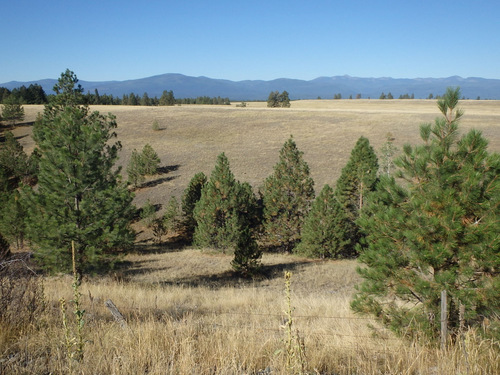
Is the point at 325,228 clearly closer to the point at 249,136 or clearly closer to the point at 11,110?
the point at 249,136

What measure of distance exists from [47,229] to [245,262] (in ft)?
30.3

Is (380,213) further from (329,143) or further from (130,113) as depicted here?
(130,113)

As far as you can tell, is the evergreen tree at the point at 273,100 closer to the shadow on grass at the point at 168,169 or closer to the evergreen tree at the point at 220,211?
the shadow on grass at the point at 168,169

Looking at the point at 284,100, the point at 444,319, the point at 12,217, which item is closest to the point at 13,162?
the point at 12,217

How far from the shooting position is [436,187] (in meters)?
4.84

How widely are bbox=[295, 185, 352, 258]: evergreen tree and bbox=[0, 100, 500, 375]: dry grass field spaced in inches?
40.3

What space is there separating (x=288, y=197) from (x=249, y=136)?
133ft

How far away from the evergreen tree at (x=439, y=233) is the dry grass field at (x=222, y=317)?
0.54 m

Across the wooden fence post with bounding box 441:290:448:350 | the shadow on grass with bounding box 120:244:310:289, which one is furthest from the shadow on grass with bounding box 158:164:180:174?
the wooden fence post with bounding box 441:290:448:350

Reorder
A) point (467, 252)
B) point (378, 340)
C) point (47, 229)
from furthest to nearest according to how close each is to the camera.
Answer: point (47, 229) < point (378, 340) < point (467, 252)

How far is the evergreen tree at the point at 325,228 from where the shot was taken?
21.6 metres

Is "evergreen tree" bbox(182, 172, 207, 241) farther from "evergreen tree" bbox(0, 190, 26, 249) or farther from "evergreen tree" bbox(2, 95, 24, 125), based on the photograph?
"evergreen tree" bbox(2, 95, 24, 125)

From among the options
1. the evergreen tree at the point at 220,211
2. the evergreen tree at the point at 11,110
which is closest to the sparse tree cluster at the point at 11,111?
the evergreen tree at the point at 11,110

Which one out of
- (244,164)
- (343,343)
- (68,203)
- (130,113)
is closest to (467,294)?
(343,343)
